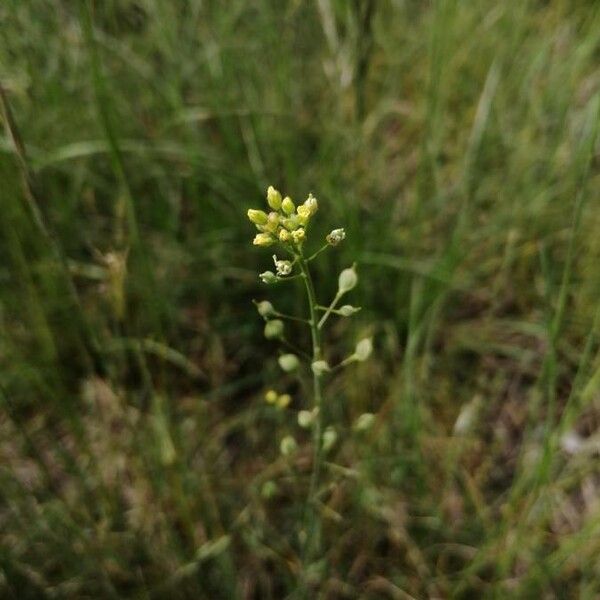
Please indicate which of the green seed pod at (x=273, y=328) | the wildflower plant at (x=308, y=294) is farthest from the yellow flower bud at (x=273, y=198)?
the green seed pod at (x=273, y=328)

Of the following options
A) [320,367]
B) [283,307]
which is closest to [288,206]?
[320,367]

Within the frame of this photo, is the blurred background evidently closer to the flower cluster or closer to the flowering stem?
the flowering stem

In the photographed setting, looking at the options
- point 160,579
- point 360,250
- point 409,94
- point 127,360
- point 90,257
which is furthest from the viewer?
point 409,94

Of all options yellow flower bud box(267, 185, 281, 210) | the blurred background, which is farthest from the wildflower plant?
the blurred background

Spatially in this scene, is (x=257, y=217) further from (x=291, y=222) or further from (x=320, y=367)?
(x=320, y=367)

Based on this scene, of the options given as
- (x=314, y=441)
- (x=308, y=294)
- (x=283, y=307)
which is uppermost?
(x=308, y=294)

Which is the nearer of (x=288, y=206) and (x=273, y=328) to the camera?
(x=288, y=206)

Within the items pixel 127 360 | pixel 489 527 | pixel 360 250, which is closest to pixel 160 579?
pixel 127 360

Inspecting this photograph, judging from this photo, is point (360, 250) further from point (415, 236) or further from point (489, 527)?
point (489, 527)

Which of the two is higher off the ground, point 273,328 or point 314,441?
point 273,328
